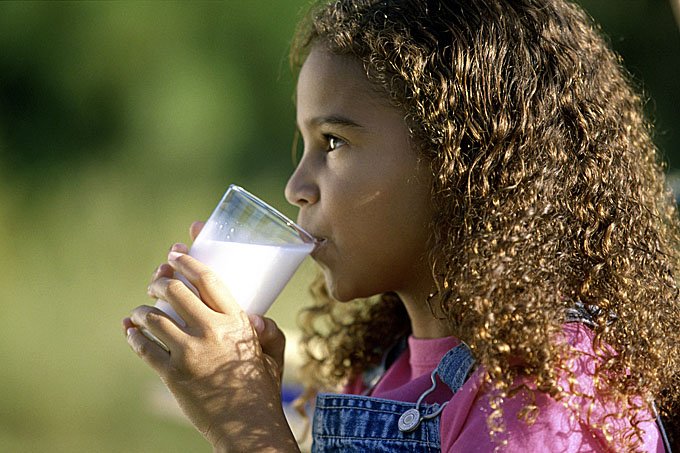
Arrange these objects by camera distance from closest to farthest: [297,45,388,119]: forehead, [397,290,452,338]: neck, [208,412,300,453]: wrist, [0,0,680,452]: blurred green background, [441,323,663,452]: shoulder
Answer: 1. [441,323,663,452]: shoulder
2. [208,412,300,453]: wrist
3. [297,45,388,119]: forehead
4. [397,290,452,338]: neck
5. [0,0,680,452]: blurred green background

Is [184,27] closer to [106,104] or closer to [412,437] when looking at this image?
[106,104]

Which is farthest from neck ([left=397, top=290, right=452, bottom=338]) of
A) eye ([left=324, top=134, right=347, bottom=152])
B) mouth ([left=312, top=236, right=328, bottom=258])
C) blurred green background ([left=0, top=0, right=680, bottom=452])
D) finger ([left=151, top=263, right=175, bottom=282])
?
blurred green background ([left=0, top=0, right=680, bottom=452])

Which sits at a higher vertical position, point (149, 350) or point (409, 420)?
point (409, 420)

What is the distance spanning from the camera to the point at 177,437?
312 cm

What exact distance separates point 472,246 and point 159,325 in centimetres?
48

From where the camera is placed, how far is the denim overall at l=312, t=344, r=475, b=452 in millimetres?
1248

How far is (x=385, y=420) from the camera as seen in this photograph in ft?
4.28

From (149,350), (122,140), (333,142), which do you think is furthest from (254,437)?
(122,140)

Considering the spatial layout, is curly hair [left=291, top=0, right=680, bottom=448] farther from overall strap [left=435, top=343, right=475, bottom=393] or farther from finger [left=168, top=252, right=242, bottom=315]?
finger [left=168, top=252, right=242, bottom=315]

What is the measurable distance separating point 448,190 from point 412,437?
14.2 inches

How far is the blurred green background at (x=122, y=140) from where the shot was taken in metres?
4.05

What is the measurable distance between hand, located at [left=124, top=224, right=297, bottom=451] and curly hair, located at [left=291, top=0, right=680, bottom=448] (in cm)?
29

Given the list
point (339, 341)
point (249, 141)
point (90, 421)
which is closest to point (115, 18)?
point (249, 141)

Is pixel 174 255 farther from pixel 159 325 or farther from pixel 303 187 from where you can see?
pixel 303 187
